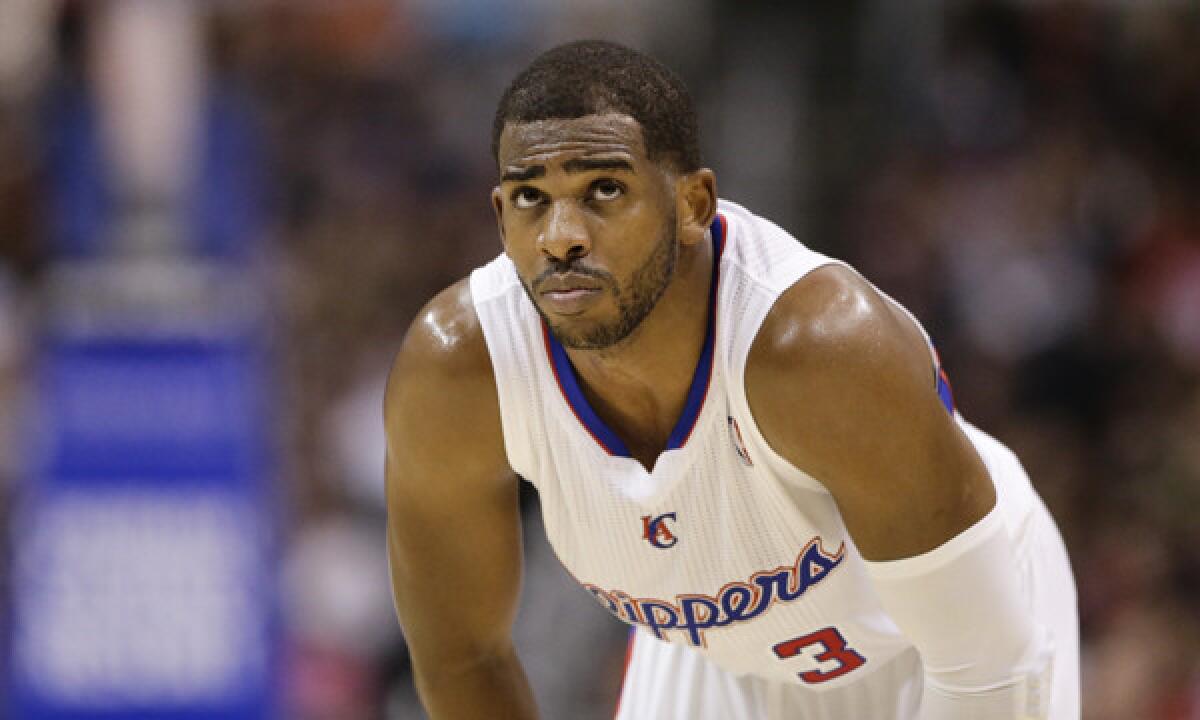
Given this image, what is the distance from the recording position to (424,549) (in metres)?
2.55

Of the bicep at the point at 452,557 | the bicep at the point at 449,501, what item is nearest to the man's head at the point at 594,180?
the bicep at the point at 449,501

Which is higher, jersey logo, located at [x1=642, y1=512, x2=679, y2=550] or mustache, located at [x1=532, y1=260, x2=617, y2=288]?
mustache, located at [x1=532, y1=260, x2=617, y2=288]

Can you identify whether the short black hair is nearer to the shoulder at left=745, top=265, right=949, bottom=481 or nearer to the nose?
the nose

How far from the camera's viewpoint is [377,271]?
6.98 meters

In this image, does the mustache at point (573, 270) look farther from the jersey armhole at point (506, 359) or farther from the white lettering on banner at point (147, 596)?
the white lettering on banner at point (147, 596)

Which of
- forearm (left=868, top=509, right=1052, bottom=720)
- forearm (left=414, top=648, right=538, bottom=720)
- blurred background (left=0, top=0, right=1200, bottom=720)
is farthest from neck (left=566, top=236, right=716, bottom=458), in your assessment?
blurred background (left=0, top=0, right=1200, bottom=720)

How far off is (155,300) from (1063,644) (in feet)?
10.3

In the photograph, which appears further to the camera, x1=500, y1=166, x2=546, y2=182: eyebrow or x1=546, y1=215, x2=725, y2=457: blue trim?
x1=546, y1=215, x2=725, y2=457: blue trim

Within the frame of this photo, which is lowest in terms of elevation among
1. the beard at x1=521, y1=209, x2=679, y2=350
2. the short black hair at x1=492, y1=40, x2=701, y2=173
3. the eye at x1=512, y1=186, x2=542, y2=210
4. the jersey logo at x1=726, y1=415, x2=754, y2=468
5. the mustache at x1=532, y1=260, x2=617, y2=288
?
the jersey logo at x1=726, y1=415, x2=754, y2=468

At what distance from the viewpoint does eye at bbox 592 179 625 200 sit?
2146 millimetres

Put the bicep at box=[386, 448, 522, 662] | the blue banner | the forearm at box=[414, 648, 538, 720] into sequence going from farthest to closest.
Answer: the blue banner < the forearm at box=[414, 648, 538, 720] < the bicep at box=[386, 448, 522, 662]

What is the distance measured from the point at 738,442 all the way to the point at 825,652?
1.48 feet

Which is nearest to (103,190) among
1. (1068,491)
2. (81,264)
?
(81,264)

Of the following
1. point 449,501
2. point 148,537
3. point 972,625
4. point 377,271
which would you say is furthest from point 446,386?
point 377,271
